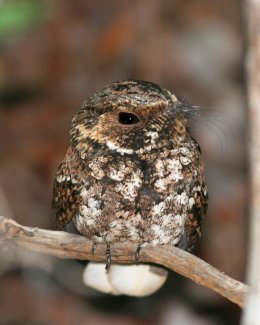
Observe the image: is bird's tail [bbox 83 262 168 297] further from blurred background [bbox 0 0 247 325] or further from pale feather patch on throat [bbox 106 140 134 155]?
blurred background [bbox 0 0 247 325]

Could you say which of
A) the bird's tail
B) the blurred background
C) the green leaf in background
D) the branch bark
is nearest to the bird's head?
the branch bark

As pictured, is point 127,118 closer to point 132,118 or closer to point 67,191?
point 132,118

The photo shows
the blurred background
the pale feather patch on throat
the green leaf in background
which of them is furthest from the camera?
the blurred background

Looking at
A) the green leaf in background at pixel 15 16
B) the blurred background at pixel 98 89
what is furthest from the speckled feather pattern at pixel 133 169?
the blurred background at pixel 98 89

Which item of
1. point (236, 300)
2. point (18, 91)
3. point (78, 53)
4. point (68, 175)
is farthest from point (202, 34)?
point (236, 300)

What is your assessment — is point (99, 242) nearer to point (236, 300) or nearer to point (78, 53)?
point (236, 300)
